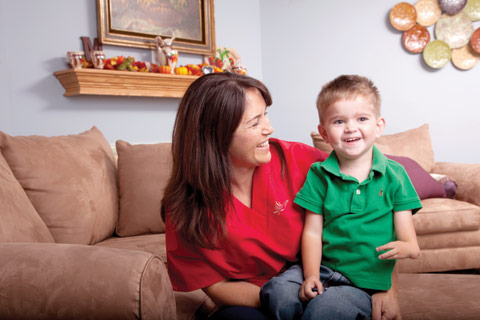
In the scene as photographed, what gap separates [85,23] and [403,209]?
120 inches

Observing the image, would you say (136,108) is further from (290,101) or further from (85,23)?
(290,101)

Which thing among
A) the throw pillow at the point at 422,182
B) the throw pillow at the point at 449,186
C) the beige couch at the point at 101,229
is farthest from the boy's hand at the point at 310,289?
the throw pillow at the point at 449,186

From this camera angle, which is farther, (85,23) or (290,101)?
(290,101)

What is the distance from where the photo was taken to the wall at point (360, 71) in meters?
4.02

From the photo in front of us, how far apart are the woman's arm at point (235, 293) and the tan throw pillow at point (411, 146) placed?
210 centimetres

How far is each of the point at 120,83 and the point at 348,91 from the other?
261cm

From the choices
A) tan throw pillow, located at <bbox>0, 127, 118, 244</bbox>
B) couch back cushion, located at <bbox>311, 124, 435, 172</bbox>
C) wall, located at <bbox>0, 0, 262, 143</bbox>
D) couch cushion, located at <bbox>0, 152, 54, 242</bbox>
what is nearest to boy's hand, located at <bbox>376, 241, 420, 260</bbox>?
couch cushion, located at <bbox>0, 152, 54, 242</bbox>

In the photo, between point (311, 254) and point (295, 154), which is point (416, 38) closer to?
point (295, 154)

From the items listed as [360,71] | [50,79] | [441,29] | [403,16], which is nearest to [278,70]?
[360,71]

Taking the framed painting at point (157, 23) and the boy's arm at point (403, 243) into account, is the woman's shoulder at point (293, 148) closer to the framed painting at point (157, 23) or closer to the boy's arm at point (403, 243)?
the boy's arm at point (403, 243)

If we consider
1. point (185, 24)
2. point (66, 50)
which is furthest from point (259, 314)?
point (185, 24)

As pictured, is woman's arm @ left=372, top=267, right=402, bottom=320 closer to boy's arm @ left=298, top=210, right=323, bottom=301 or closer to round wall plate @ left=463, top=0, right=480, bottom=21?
boy's arm @ left=298, top=210, right=323, bottom=301

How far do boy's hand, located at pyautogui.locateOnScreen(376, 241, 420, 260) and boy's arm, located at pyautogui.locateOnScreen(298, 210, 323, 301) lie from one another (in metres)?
0.19

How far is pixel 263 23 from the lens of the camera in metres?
4.97
